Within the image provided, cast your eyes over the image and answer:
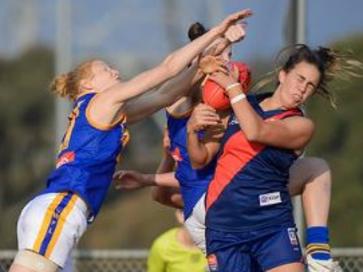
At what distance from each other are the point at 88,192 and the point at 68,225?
183 millimetres

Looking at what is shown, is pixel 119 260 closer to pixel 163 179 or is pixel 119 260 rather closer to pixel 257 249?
pixel 163 179

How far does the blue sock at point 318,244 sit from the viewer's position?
19.7 feet

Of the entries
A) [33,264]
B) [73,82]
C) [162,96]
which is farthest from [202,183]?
[33,264]

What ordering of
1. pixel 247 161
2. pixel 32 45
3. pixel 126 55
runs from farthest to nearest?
pixel 32 45 < pixel 126 55 < pixel 247 161

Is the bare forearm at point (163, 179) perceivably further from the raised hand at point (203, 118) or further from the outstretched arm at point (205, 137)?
the raised hand at point (203, 118)

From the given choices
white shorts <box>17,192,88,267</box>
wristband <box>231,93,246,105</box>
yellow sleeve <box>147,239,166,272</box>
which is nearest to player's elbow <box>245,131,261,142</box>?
wristband <box>231,93,246,105</box>

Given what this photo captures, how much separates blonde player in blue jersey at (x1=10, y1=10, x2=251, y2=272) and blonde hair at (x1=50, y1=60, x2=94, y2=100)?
1 centimetres

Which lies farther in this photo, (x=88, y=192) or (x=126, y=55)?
(x=126, y=55)

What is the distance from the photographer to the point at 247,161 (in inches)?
228

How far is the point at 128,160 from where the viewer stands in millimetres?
15680

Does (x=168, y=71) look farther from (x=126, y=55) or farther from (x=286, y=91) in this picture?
(x=126, y=55)

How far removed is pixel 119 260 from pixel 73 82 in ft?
9.25

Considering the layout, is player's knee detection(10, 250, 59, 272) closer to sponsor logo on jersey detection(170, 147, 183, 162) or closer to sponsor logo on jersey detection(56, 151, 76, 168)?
sponsor logo on jersey detection(56, 151, 76, 168)

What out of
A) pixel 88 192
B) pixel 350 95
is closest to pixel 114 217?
pixel 350 95
